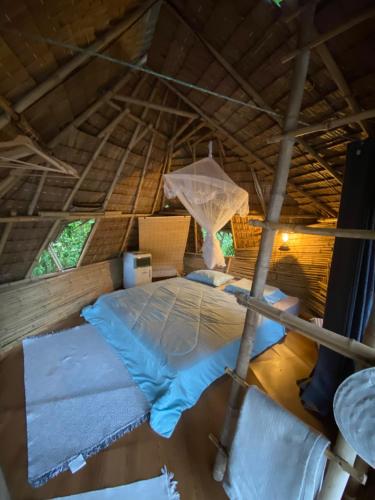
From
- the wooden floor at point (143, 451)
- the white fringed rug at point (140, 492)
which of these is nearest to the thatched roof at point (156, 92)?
the wooden floor at point (143, 451)

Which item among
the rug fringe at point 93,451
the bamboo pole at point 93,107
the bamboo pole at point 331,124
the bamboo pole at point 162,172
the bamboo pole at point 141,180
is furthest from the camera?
the bamboo pole at point 162,172

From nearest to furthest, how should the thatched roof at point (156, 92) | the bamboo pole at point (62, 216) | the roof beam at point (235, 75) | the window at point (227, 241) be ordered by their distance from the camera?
the thatched roof at point (156, 92), the roof beam at point (235, 75), the bamboo pole at point (62, 216), the window at point (227, 241)

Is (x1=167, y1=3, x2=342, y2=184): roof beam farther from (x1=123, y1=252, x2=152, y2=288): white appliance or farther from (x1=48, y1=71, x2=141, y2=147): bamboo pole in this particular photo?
(x1=123, y1=252, x2=152, y2=288): white appliance

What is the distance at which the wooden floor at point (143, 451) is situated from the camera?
61.6 inches

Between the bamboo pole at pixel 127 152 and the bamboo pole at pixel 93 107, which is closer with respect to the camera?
the bamboo pole at pixel 93 107

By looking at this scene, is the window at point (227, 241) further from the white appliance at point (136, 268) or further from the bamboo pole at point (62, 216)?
the bamboo pole at point (62, 216)

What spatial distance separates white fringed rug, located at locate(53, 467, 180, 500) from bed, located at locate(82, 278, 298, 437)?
13.6 inches

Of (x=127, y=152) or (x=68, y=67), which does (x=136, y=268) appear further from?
(x=68, y=67)

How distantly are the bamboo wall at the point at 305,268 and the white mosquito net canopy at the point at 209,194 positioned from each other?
58.7 inches

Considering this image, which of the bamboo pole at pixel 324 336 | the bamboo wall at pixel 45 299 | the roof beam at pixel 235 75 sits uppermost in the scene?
the roof beam at pixel 235 75

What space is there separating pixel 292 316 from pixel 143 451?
5.58ft

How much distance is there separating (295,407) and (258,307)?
1.64 m

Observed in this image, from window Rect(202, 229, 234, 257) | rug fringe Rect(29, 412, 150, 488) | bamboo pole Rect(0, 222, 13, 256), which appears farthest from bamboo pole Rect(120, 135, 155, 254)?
rug fringe Rect(29, 412, 150, 488)

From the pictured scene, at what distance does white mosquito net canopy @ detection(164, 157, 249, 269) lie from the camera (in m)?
2.90
